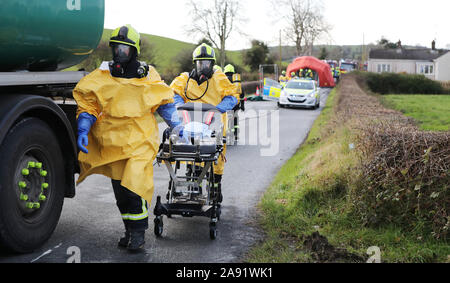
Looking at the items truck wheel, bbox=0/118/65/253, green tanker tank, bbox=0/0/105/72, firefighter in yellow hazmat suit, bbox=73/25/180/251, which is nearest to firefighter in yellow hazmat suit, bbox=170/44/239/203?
green tanker tank, bbox=0/0/105/72

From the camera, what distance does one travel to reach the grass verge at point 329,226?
4910mm

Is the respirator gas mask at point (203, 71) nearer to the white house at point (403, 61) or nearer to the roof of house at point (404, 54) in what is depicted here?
the white house at point (403, 61)

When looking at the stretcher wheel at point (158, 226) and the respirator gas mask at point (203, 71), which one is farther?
the respirator gas mask at point (203, 71)

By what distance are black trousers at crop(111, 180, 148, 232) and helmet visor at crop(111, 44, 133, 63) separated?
1.15 meters

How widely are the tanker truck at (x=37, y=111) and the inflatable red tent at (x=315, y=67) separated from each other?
3830cm

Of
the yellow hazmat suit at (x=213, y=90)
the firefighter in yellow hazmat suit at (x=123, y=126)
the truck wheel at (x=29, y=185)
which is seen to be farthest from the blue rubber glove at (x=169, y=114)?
the yellow hazmat suit at (x=213, y=90)

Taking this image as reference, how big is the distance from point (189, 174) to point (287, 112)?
18.5 m

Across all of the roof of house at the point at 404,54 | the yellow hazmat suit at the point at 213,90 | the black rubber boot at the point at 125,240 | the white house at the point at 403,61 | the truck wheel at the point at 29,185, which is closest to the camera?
the truck wheel at the point at 29,185

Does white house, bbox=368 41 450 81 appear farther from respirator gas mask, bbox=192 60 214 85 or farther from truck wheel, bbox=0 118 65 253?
truck wheel, bbox=0 118 65 253

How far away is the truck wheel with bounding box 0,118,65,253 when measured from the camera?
432 centimetres

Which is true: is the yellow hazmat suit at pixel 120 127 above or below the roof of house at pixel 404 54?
below

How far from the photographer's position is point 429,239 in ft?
16.7

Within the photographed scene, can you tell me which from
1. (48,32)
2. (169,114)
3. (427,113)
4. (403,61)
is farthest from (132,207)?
(403,61)
